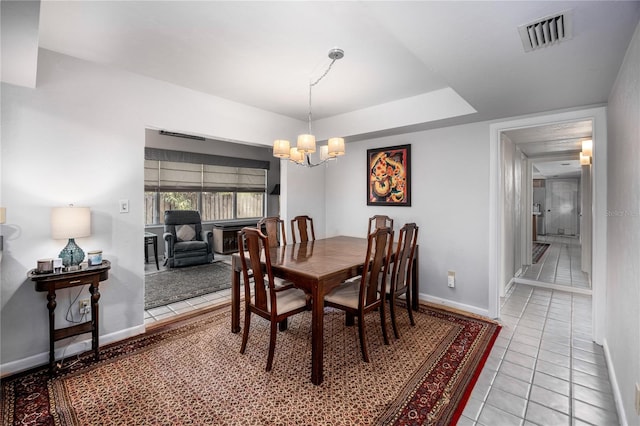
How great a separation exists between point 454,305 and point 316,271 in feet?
7.27

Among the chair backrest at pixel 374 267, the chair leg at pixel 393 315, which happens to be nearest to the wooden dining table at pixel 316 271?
the chair backrest at pixel 374 267

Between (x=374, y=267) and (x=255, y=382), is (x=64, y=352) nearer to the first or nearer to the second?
(x=255, y=382)

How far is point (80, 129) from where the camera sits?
2.44 meters

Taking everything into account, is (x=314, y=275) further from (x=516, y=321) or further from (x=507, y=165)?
(x=507, y=165)

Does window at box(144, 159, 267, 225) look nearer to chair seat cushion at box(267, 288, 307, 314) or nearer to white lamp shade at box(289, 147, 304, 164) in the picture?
white lamp shade at box(289, 147, 304, 164)

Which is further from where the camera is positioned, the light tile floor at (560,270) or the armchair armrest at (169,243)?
the armchair armrest at (169,243)

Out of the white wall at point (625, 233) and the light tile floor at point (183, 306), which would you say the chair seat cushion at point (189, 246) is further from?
the white wall at point (625, 233)

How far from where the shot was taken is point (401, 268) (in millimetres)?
2785

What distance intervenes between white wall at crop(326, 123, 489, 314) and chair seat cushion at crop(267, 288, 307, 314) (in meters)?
1.94

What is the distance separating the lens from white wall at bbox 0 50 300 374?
85.4 inches

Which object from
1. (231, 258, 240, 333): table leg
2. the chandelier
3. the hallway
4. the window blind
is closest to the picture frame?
the chandelier

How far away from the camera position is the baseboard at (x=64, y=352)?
2.15 m

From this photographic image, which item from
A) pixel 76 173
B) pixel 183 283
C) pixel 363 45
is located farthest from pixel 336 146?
pixel 183 283

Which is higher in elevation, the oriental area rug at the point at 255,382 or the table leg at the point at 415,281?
the table leg at the point at 415,281
